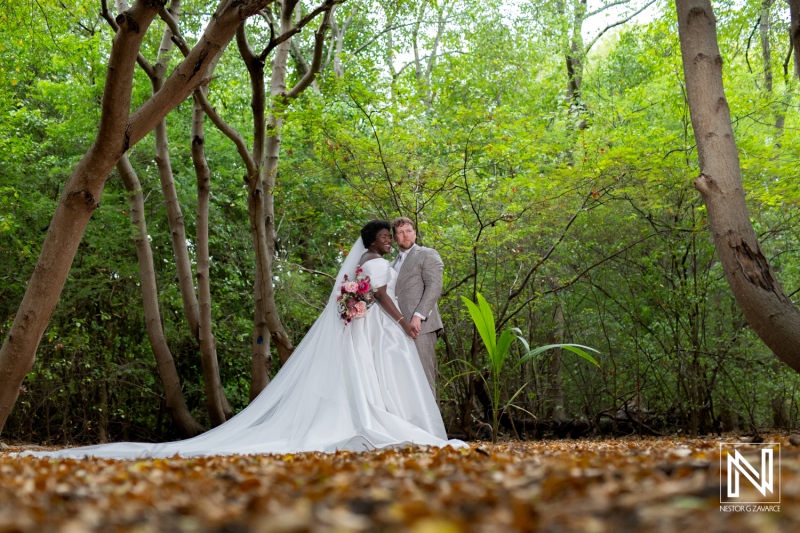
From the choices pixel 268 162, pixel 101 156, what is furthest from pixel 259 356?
pixel 101 156

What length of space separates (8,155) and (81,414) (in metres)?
3.67

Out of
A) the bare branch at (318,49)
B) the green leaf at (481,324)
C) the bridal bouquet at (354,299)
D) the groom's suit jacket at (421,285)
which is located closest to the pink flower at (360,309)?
the bridal bouquet at (354,299)

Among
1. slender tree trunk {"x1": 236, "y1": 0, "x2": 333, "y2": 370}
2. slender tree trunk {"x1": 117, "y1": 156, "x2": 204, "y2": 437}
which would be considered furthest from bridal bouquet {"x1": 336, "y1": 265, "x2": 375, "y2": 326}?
slender tree trunk {"x1": 117, "y1": 156, "x2": 204, "y2": 437}

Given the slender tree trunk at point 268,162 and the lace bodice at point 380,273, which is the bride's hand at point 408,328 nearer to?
the lace bodice at point 380,273

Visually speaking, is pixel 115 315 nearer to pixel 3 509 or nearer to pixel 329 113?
pixel 329 113

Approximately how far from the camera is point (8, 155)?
9.53 meters

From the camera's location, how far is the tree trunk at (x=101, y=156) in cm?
496

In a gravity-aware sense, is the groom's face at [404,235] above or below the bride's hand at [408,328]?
above

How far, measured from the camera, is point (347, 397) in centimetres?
598

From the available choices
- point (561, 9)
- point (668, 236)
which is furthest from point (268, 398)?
point (561, 9)

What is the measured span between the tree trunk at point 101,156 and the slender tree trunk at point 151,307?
12.1ft

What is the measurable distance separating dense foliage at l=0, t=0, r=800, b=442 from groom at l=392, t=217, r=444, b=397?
166cm

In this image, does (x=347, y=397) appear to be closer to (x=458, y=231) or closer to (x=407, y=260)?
(x=407, y=260)

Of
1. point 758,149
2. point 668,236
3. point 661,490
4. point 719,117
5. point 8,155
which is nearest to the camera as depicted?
point 661,490
